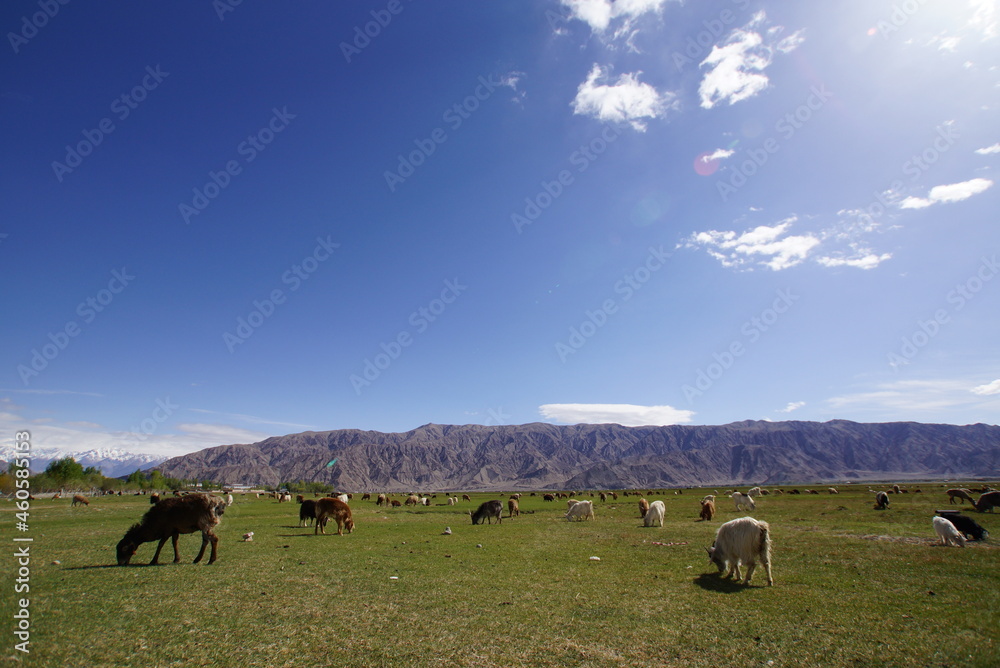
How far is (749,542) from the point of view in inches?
512

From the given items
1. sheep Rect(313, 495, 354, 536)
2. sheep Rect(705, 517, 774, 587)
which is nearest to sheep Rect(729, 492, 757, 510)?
sheep Rect(705, 517, 774, 587)

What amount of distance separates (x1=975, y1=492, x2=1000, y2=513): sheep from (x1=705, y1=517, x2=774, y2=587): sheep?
3580cm

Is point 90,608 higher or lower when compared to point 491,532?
higher

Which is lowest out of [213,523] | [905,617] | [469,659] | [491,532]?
[491,532]

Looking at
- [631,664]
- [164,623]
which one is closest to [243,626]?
[164,623]

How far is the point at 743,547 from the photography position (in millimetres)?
13094

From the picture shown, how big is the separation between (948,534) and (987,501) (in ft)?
75.6

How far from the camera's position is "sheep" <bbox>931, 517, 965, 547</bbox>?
18.9m

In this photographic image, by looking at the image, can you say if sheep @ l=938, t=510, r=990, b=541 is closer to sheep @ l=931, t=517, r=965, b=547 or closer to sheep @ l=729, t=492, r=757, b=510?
sheep @ l=931, t=517, r=965, b=547

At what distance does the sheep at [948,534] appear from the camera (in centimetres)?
1893

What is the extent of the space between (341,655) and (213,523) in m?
10.3

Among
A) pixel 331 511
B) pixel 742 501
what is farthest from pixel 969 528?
pixel 331 511

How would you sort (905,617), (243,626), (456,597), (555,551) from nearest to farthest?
(243,626) → (905,617) → (456,597) → (555,551)

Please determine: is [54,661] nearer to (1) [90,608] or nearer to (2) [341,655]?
(1) [90,608]
